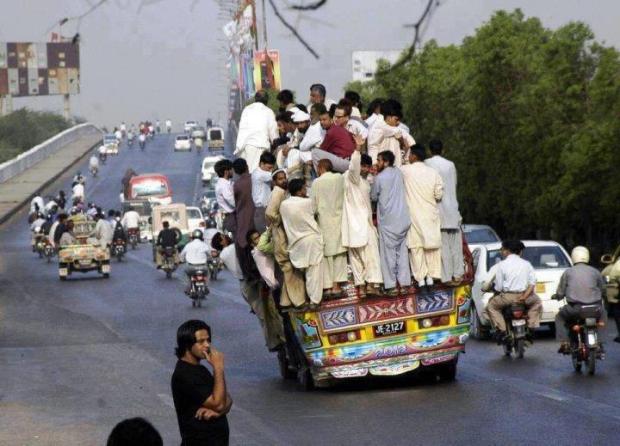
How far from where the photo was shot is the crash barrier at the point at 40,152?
102 meters

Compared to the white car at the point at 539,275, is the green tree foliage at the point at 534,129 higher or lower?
higher

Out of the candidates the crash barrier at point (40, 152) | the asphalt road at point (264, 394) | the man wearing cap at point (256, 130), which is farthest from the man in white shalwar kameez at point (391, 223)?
the crash barrier at point (40, 152)

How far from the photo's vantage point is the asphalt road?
1318 cm

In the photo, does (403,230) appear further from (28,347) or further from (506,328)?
(28,347)

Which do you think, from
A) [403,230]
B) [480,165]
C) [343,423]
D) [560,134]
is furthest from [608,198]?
[343,423]

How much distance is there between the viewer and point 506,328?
20.3 metres

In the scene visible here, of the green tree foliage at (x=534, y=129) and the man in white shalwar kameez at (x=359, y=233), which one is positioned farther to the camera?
the green tree foliage at (x=534, y=129)

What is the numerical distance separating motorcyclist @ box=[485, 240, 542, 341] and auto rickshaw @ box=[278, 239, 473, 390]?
386 centimetres

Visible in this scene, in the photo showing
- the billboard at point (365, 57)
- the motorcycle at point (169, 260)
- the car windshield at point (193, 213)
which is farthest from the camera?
the car windshield at point (193, 213)

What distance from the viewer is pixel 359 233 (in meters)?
15.9

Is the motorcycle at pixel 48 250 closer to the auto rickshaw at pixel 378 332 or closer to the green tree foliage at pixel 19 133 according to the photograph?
the auto rickshaw at pixel 378 332

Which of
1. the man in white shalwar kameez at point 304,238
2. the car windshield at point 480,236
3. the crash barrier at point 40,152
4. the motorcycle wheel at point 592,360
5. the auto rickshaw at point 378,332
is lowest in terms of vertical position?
the motorcycle wheel at point 592,360

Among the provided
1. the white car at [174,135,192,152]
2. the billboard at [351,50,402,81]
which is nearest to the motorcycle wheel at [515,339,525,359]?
the billboard at [351,50,402,81]

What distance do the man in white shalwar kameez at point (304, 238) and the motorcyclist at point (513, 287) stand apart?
461cm
